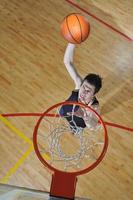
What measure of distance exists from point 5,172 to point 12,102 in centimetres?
111

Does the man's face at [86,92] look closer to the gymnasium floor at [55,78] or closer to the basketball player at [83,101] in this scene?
the basketball player at [83,101]

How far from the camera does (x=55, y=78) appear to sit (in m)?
5.95

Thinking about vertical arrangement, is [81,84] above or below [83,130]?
above

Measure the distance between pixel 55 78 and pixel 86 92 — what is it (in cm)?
152

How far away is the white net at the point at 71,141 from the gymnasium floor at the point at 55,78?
0.61 feet

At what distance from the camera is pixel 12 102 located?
Result: 220 inches

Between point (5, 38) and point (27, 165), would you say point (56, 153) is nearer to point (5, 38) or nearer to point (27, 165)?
point (27, 165)

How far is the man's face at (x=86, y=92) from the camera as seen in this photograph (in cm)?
448

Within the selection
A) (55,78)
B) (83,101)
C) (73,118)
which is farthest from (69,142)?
(55,78)

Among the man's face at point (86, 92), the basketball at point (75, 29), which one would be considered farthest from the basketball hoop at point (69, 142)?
the basketball at point (75, 29)

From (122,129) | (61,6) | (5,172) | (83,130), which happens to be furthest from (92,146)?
(61,6)

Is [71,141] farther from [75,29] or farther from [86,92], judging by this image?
[75,29]

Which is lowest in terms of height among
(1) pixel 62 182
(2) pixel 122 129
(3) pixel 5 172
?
(3) pixel 5 172

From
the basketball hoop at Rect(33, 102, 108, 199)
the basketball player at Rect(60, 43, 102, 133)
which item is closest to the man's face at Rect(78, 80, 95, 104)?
the basketball player at Rect(60, 43, 102, 133)
